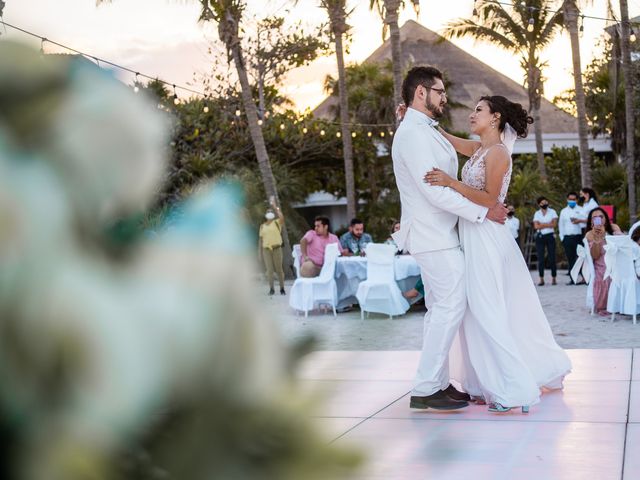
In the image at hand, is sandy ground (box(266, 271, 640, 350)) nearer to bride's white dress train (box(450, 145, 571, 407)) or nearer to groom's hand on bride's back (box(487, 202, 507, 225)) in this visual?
bride's white dress train (box(450, 145, 571, 407))

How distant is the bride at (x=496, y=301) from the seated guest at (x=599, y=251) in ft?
22.8

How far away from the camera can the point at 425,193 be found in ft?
17.6

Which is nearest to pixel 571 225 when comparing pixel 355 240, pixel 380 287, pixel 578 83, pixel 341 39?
pixel 355 240

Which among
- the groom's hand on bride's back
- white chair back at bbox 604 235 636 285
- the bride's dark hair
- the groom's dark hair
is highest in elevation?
the groom's dark hair

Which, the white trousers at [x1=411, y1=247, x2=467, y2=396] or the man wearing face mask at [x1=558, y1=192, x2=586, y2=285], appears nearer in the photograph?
the white trousers at [x1=411, y1=247, x2=467, y2=396]

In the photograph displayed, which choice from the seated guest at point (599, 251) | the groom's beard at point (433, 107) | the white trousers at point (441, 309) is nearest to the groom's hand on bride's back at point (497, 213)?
the white trousers at point (441, 309)

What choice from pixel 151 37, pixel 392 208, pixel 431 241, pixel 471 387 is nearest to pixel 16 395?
pixel 151 37

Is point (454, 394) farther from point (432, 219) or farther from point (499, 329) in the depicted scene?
point (432, 219)

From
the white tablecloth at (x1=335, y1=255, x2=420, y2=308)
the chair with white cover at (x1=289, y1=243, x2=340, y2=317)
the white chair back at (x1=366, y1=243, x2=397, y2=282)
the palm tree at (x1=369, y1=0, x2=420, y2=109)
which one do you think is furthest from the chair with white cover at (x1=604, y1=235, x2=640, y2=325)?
the palm tree at (x1=369, y1=0, x2=420, y2=109)

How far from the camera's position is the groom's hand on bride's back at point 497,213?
5.58 meters

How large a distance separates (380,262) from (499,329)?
340 inches

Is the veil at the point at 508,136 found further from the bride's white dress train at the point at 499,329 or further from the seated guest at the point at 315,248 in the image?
the seated guest at the point at 315,248

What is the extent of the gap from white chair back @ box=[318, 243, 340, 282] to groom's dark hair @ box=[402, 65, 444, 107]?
912cm

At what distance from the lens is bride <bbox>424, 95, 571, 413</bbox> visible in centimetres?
542
